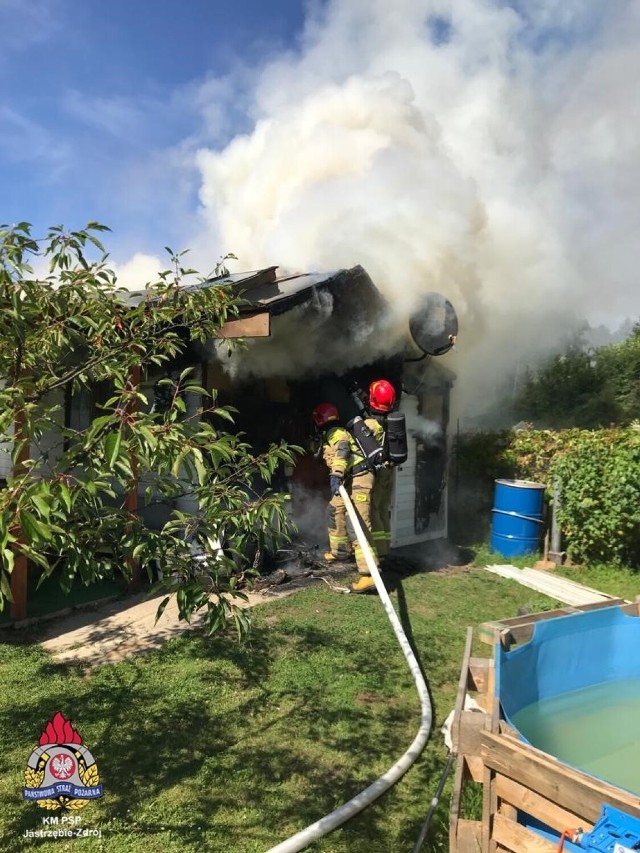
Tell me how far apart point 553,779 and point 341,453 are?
4951 millimetres

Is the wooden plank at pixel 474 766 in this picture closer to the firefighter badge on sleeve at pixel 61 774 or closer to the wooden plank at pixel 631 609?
the firefighter badge on sleeve at pixel 61 774

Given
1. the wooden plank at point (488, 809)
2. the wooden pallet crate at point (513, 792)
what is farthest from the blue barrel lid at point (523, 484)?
the wooden plank at point (488, 809)

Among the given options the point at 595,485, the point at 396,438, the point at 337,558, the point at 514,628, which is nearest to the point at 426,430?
the point at 396,438

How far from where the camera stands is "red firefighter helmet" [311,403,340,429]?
7082 millimetres

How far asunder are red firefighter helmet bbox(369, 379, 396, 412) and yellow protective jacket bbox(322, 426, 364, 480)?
1.73 ft

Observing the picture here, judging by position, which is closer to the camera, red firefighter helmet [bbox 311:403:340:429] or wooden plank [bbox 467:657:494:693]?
wooden plank [bbox 467:657:494:693]

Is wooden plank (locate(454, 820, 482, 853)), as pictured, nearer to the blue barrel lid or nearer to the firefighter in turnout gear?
the firefighter in turnout gear

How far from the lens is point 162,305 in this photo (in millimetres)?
2586

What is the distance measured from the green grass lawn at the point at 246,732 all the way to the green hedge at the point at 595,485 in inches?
123

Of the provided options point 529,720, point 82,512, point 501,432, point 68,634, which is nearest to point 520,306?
point 501,432

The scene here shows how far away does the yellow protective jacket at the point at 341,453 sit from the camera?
673 centimetres

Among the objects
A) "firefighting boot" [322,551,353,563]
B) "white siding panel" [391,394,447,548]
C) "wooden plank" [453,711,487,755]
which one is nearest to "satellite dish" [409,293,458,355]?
"white siding panel" [391,394,447,548]

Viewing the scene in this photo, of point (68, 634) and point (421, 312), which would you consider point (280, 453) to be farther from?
point (421, 312)

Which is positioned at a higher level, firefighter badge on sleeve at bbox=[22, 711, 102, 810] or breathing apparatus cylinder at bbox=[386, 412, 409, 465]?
breathing apparatus cylinder at bbox=[386, 412, 409, 465]
